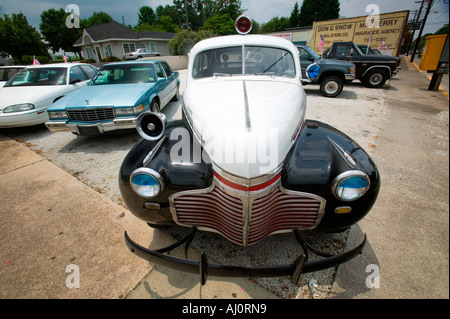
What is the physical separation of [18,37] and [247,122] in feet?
124

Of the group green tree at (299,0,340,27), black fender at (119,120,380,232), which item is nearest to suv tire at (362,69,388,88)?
black fender at (119,120,380,232)

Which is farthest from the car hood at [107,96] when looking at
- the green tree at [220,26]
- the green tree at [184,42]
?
the green tree at [220,26]

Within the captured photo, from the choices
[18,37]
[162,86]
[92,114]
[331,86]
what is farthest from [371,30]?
[18,37]

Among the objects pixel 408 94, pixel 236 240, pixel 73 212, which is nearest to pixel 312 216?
pixel 236 240

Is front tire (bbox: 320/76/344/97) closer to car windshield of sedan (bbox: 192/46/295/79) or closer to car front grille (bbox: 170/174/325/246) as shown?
car windshield of sedan (bbox: 192/46/295/79)

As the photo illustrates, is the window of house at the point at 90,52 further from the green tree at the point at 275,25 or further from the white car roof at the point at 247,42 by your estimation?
the green tree at the point at 275,25

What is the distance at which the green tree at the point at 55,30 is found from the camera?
40656 mm

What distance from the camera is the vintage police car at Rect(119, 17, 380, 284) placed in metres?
1.45

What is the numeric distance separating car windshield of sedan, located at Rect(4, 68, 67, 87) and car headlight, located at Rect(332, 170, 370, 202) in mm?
Result: 7109

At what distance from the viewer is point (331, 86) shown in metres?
8.09

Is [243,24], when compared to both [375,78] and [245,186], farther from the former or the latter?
[375,78]

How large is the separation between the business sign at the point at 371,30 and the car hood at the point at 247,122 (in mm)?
19831

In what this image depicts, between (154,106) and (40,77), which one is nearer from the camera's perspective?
(154,106)
